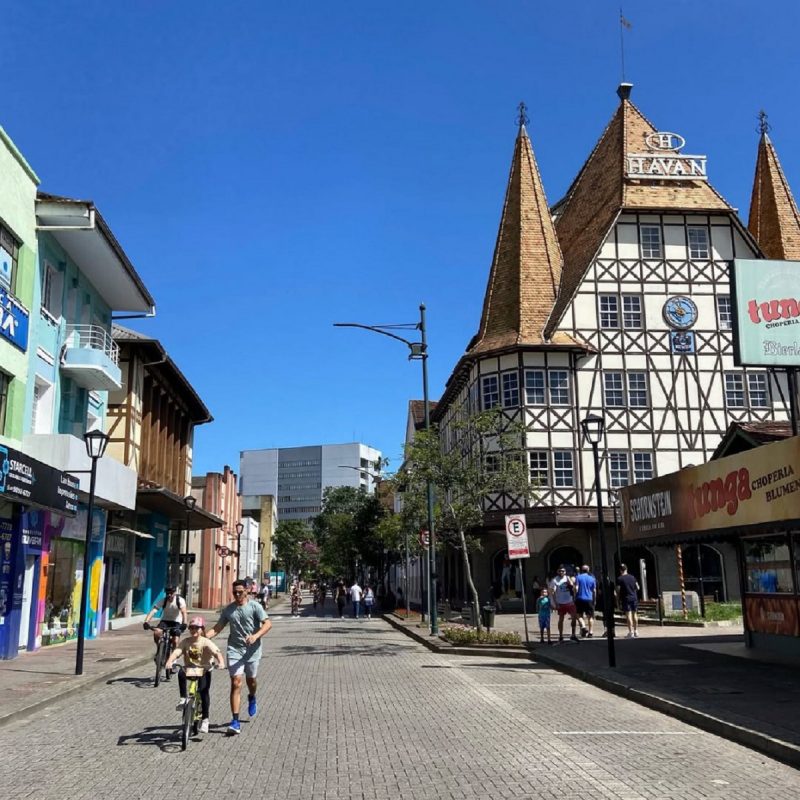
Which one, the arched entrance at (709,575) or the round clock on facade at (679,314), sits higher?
the round clock on facade at (679,314)

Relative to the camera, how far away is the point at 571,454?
37.2 m

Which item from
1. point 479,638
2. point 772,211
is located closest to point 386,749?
point 479,638

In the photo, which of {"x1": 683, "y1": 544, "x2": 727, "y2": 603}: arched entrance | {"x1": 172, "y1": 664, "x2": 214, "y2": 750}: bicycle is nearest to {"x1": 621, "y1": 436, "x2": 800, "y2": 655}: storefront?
{"x1": 172, "y1": 664, "x2": 214, "y2": 750}: bicycle

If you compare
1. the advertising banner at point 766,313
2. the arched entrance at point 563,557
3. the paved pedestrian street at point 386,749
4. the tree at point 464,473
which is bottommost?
the paved pedestrian street at point 386,749

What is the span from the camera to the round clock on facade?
3881cm

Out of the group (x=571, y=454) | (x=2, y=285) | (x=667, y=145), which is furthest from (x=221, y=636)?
(x=667, y=145)

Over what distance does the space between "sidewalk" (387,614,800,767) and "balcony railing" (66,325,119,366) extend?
12.1 metres

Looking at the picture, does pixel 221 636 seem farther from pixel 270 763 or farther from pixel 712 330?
pixel 712 330

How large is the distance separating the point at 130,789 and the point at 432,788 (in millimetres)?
2492

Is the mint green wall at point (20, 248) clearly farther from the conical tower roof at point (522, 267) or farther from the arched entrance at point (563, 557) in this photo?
the arched entrance at point (563, 557)

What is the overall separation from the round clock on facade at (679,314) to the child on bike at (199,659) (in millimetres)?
32752

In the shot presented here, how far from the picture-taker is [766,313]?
17.2 metres

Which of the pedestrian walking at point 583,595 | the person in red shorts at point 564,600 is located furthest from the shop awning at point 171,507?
the pedestrian walking at point 583,595

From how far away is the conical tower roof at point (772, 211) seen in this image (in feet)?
148
